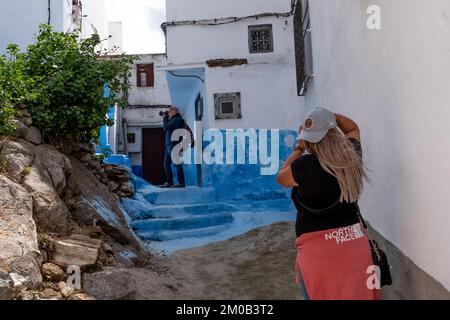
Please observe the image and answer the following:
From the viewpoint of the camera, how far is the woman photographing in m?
2.13

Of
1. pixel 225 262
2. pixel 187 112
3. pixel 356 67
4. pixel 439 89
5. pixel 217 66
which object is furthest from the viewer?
pixel 187 112

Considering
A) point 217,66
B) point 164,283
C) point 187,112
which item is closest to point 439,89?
point 164,283

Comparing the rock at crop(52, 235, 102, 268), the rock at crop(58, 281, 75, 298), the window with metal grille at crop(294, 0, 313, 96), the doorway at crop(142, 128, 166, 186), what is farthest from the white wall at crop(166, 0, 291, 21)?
the doorway at crop(142, 128, 166, 186)

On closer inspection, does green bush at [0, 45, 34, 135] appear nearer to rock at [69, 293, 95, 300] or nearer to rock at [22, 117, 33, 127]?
rock at [22, 117, 33, 127]

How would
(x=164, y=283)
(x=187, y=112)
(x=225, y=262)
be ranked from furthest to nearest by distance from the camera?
(x=187, y=112) < (x=225, y=262) < (x=164, y=283)

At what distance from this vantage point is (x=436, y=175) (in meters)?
2.07

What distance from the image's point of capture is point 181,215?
24.6 ft

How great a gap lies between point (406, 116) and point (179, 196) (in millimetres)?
6307

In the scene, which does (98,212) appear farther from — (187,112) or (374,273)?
(187,112)

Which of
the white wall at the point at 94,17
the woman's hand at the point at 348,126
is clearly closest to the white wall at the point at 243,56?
the white wall at the point at 94,17

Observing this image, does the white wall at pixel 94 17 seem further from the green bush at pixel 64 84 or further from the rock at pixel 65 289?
the rock at pixel 65 289

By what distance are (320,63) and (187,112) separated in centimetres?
823

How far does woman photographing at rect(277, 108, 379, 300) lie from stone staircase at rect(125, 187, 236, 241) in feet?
15.4

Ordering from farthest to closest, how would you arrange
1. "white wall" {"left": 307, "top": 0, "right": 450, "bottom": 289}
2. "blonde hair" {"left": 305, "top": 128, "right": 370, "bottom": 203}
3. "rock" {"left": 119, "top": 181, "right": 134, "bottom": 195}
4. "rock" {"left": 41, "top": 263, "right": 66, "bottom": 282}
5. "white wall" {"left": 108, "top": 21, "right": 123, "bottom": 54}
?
"white wall" {"left": 108, "top": 21, "right": 123, "bottom": 54} → "rock" {"left": 119, "top": 181, "right": 134, "bottom": 195} → "rock" {"left": 41, "top": 263, "right": 66, "bottom": 282} → "blonde hair" {"left": 305, "top": 128, "right": 370, "bottom": 203} → "white wall" {"left": 307, "top": 0, "right": 450, "bottom": 289}
